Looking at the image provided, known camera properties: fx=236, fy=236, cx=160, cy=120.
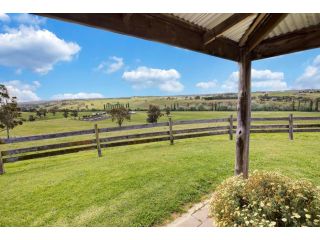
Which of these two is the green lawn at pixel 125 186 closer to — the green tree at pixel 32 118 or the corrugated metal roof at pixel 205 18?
the corrugated metal roof at pixel 205 18

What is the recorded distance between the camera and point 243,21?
2809mm

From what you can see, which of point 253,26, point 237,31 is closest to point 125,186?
point 237,31

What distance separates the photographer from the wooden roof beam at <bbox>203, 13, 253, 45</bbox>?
8.61 ft

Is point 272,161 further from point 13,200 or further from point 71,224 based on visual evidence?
point 13,200

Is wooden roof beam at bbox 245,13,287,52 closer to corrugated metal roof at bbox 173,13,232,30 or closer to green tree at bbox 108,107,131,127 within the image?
corrugated metal roof at bbox 173,13,232,30

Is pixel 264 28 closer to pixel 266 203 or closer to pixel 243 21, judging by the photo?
pixel 243 21

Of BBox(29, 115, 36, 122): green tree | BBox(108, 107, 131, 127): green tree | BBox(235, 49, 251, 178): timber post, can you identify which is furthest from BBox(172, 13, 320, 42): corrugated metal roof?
BBox(29, 115, 36, 122): green tree

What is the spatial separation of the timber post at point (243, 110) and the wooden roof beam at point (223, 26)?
95 centimetres

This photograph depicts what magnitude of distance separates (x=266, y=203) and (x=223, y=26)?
2.17 m

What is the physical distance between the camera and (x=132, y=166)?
6.57 metres

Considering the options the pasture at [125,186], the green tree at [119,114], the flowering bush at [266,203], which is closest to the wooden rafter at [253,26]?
the flowering bush at [266,203]

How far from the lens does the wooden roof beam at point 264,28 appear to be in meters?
2.47

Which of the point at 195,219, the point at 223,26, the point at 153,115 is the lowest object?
the point at 153,115
